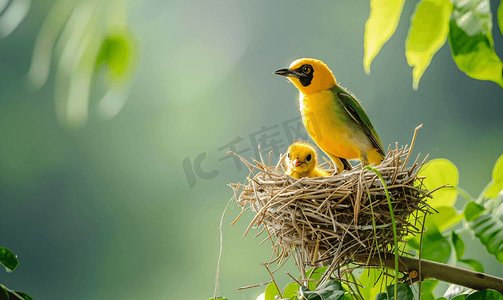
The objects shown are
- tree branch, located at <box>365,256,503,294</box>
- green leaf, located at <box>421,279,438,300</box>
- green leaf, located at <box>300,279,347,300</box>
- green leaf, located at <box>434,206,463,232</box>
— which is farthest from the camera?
green leaf, located at <box>434,206,463,232</box>

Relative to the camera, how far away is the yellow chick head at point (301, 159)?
1094 mm

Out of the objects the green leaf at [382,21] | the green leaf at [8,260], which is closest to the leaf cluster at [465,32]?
the green leaf at [382,21]

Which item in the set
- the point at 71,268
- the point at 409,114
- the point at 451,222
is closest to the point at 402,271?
the point at 451,222

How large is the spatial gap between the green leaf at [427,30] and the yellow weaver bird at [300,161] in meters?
0.37

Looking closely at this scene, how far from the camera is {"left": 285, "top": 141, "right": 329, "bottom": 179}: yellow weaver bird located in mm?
1095

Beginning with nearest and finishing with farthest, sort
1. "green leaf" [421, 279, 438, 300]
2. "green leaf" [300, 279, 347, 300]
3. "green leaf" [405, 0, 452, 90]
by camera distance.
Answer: "green leaf" [300, 279, 347, 300]
"green leaf" [405, 0, 452, 90]
"green leaf" [421, 279, 438, 300]

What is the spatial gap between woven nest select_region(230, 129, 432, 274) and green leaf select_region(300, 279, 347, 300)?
0.22 feet

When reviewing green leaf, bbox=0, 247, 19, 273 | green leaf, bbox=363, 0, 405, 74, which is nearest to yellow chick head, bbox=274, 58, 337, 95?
green leaf, bbox=363, 0, 405, 74

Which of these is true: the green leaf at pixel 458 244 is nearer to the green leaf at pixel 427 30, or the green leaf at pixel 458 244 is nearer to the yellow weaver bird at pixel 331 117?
the yellow weaver bird at pixel 331 117

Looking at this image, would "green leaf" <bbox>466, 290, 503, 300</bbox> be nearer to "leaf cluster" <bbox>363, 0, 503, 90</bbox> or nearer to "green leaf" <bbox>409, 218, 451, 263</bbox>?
"green leaf" <bbox>409, 218, 451, 263</bbox>

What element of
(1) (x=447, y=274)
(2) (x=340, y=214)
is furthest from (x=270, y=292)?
(1) (x=447, y=274)

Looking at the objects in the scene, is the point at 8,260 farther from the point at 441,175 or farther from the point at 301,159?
the point at 441,175

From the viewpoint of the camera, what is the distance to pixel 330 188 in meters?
0.86

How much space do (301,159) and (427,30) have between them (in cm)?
45
